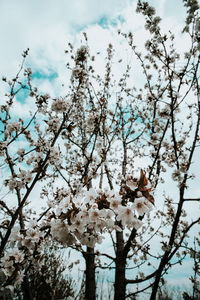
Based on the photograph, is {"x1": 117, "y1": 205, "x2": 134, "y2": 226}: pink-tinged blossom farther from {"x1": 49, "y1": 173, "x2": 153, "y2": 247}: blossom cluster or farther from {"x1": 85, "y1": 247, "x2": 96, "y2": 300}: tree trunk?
{"x1": 85, "y1": 247, "x2": 96, "y2": 300}: tree trunk

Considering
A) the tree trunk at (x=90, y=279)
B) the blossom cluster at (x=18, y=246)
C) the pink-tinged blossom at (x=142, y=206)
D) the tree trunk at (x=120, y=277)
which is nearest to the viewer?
the pink-tinged blossom at (x=142, y=206)

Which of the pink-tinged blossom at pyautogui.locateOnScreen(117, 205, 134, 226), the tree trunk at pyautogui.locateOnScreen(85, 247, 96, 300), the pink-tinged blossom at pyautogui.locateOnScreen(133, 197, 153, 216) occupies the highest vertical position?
the pink-tinged blossom at pyautogui.locateOnScreen(133, 197, 153, 216)

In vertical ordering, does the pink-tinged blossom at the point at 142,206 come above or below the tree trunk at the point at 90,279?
above

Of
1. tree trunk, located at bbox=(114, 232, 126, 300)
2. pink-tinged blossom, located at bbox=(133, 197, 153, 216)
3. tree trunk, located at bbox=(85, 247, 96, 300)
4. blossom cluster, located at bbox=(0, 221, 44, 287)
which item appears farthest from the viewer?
tree trunk, located at bbox=(85, 247, 96, 300)

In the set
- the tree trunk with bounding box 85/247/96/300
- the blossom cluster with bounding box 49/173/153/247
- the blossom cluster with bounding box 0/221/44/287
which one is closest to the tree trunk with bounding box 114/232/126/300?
the tree trunk with bounding box 85/247/96/300

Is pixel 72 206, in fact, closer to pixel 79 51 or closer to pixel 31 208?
pixel 79 51

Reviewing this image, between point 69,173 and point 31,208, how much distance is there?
1.83 m

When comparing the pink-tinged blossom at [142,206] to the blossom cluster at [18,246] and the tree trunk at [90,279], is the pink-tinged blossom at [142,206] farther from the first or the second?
the tree trunk at [90,279]

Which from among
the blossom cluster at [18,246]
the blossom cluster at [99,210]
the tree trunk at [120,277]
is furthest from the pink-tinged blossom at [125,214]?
the tree trunk at [120,277]

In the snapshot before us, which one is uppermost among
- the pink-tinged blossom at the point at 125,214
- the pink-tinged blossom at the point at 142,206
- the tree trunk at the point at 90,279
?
the pink-tinged blossom at the point at 142,206

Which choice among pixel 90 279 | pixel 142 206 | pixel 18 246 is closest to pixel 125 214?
pixel 142 206

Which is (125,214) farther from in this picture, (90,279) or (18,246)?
(90,279)

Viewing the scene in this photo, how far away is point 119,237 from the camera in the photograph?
4.33 meters

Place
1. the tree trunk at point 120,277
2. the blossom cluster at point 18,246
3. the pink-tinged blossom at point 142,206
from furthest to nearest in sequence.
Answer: the tree trunk at point 120,277 → the blossom cluster at point 18,246 → the pink-tinged blossom at point 142,206
